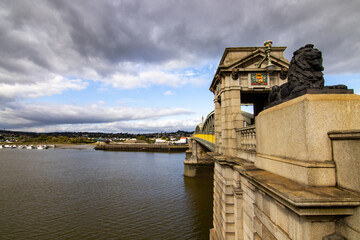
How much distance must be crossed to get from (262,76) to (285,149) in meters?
6.82

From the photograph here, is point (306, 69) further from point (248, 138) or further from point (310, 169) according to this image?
point (248, 138)

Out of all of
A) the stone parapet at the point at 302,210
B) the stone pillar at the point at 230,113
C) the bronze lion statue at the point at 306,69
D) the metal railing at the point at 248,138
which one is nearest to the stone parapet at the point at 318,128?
the stone parapet at the point at 302,210

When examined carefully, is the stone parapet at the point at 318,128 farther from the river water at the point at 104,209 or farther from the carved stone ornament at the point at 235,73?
the river water at the point at 104,209

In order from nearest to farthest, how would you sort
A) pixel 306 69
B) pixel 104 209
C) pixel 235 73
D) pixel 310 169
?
pixel 310 169, pixel 306 69, pixel 235 73, pixel 104 209

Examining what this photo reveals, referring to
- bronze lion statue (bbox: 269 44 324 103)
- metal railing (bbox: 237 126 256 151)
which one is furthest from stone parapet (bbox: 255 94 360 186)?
metal railing (bbox: 237 126 256 151)

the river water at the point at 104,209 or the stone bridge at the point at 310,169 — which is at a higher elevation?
the stone bridge at the point at 310,169

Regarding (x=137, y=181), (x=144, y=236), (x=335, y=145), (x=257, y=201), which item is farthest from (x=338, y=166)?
(x=137, y=181)

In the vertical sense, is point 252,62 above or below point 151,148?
above

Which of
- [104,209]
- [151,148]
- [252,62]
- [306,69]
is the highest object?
[252,62]

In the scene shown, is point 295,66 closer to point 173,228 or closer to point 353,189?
point 353,189

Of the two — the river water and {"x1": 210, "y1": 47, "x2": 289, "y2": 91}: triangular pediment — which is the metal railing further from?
the river water

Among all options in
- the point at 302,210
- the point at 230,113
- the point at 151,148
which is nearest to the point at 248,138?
the point at 230,113

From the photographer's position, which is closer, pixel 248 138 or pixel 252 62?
pixel 248 138

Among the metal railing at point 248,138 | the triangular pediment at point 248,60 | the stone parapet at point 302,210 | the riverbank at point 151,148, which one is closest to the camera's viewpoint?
the stone parapet at point 302,210
